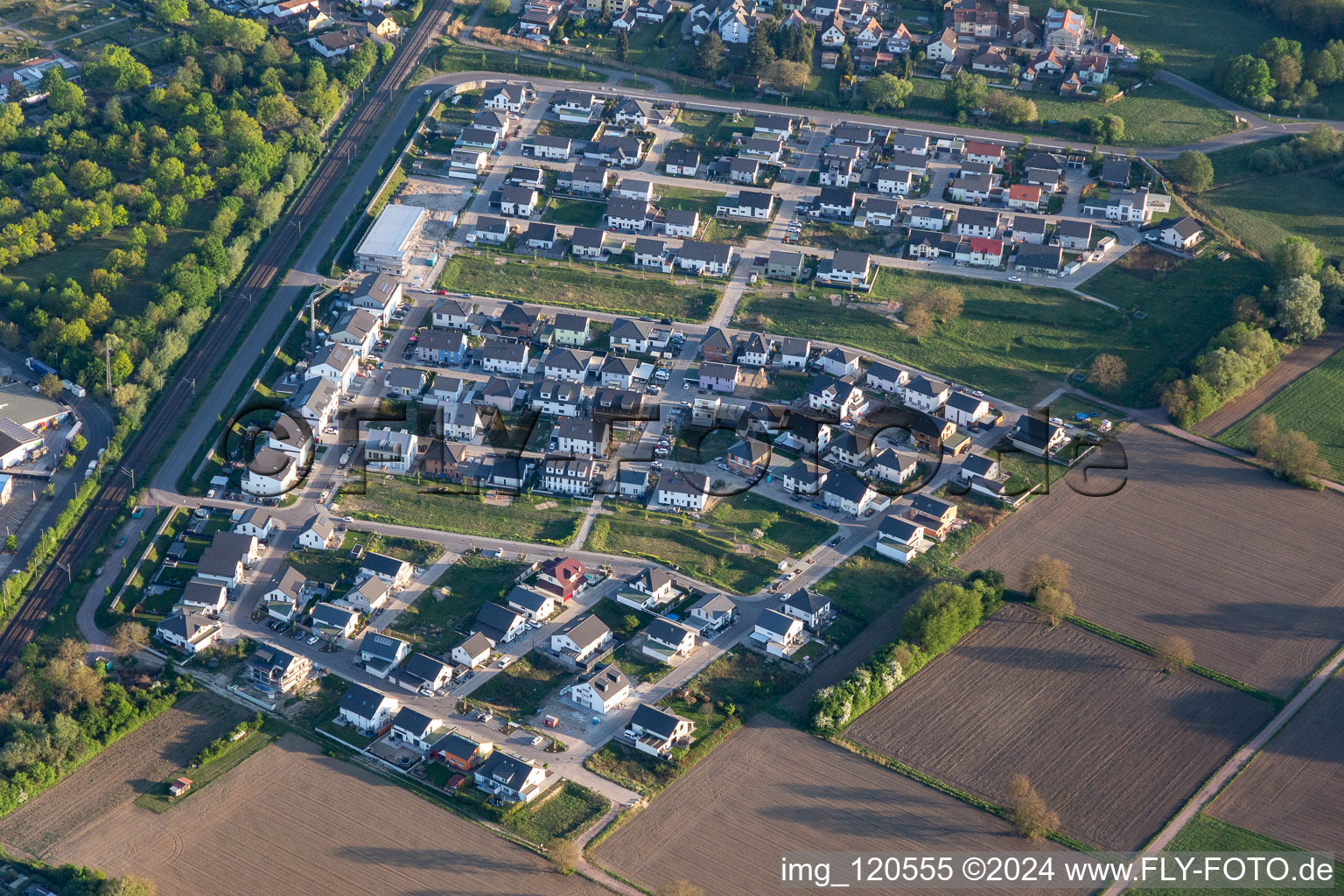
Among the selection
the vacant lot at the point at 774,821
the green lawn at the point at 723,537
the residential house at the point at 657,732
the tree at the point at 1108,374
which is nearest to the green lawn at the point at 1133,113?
the tree at the point at 1108,374

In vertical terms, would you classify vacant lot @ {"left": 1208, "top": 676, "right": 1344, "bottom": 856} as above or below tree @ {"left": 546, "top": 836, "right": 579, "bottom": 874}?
below

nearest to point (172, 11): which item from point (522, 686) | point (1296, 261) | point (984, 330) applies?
point (984, 330)

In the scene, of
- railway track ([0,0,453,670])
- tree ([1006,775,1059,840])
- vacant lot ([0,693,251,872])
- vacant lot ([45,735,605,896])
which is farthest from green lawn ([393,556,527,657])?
tree ([1006,775,1059,840])

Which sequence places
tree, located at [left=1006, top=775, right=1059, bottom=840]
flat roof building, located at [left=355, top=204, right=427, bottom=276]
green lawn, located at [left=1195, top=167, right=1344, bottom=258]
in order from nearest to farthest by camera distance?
tree, located at [left=1006, top=775, right=1059, bottom=840] → flat roof building, located at [left=355, top=204, right=427, bottom=276] → green lawn, located at [left=1195, top=167, right=1344, bottom=258]

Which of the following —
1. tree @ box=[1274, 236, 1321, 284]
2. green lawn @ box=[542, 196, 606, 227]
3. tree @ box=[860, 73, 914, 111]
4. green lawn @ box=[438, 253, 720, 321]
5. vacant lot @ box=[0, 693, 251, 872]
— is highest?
tree @ box=[860, 73, 914, 111]

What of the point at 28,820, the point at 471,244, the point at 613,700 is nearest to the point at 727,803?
the point at 613,700

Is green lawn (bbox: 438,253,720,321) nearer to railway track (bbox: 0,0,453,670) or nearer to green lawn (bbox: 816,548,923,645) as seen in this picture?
railway track (bbox: 0,0,453,670)

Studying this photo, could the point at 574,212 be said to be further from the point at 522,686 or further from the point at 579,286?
the point at 522,686
